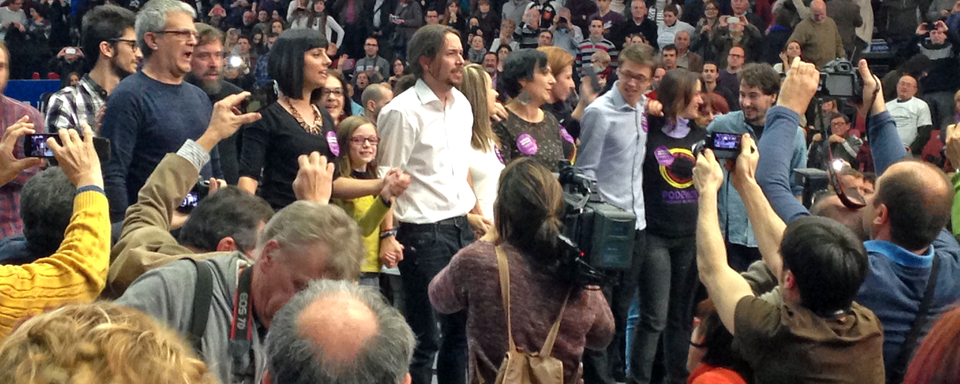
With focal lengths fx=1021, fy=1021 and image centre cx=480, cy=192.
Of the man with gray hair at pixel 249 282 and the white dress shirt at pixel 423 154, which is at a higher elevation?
the man with gray hair at pixel 249 282

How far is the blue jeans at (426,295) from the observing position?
11.9 ft

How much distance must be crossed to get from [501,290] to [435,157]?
1.23 metres

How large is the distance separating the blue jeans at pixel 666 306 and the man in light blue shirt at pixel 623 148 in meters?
0.06

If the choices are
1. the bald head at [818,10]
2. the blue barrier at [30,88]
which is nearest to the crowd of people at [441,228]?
the bald head at [818,10]

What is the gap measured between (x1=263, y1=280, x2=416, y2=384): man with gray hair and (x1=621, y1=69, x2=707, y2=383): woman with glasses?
2.81 m

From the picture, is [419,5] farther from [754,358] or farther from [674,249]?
[754,358]

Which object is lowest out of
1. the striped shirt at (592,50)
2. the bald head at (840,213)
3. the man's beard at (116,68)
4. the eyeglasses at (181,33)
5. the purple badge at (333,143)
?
the striped shirt at (592,50)

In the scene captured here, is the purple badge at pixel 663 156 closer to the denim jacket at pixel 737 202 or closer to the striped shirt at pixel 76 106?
the denim jacket at pixel 737 202

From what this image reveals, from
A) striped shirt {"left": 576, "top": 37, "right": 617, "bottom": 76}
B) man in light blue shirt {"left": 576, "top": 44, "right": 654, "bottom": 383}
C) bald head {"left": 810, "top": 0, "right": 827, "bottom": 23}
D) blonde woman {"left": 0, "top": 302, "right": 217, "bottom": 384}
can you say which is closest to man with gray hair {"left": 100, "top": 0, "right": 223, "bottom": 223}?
man in light blue shirt {"left": 576, "top": 44, "right": 654, "bottom": 383}

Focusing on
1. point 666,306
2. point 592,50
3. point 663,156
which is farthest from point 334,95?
point 592,50

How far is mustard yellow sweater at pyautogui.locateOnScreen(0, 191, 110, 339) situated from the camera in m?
1.97

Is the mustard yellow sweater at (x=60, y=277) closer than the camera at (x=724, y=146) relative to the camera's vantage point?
Yes

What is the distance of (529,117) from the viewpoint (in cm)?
Answer: 424

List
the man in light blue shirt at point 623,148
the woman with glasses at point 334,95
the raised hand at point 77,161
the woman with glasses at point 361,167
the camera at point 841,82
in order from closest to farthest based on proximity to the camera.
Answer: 1. the raised hand at point 77,161
2. the camera at point 841,82
3. the woman with glasses at point 361,167
4. the man in light blue shirt at point 623,148
5. the woman with glasses at point 334,95
